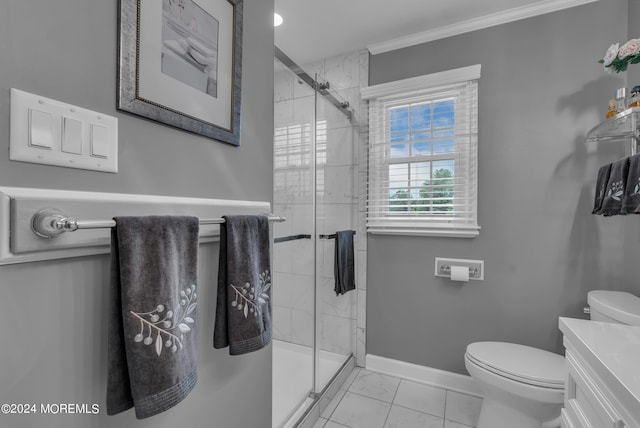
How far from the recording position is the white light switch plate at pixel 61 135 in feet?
1.74

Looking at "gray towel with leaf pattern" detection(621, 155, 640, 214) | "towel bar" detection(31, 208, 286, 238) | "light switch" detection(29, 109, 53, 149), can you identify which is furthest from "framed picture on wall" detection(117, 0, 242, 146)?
"gray towel with leaf pattern" detection(621, 155, 640, 214)

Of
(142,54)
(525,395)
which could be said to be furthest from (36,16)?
(525,395)

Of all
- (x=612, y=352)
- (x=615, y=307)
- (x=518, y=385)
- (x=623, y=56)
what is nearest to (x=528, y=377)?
(x=518, y=385)

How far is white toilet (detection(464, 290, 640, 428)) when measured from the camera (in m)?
1.33

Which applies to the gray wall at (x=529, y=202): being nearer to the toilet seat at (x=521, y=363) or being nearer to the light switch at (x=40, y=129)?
the toilet seat at (x=521, y=363)

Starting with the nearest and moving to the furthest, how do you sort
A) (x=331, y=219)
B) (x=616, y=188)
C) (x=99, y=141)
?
(x=99, y=141), (x=616, y=188), (x=331, y=219)

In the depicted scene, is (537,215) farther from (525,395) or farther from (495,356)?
(525,395)

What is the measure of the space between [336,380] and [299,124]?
168 centimetres

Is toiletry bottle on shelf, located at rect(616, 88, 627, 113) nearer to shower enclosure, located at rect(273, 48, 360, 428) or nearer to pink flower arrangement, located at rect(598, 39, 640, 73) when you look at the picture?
pink flower arrangement, located at rect(598, 39, 640, 73)

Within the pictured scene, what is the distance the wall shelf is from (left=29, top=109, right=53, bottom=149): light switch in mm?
2066

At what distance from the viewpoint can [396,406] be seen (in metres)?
1.85

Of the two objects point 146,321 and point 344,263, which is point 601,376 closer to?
point 146,321

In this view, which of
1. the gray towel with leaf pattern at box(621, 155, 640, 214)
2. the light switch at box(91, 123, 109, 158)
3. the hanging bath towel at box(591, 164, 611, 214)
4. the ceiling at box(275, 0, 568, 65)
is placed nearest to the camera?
the light switch at box(91, 123, 109, 158)

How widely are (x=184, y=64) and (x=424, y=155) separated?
167cm
